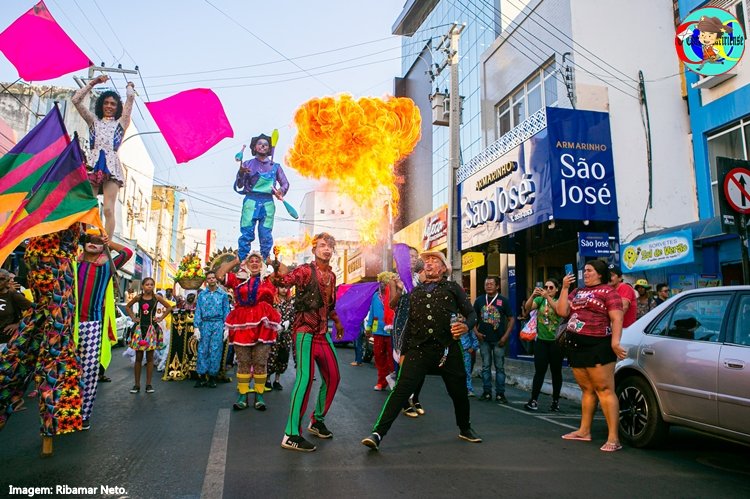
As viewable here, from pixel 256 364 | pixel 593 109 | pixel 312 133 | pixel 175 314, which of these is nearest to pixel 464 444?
pixel 256 364

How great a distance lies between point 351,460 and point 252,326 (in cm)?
305

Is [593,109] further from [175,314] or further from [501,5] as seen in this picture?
[175,314]

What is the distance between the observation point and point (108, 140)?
686cm

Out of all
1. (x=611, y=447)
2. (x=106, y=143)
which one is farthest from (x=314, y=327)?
(x=106, y=143)

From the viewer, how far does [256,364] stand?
6855 mm

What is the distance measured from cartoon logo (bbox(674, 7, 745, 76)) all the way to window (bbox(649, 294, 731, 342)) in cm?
914

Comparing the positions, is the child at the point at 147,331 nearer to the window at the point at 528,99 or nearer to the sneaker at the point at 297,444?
the sneaker at the point at 297,444

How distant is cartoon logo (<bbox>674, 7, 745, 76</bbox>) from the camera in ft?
37.6

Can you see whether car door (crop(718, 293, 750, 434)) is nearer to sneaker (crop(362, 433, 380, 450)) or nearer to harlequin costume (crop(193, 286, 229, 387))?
sneaker (crop(362, 433, 380, 450))

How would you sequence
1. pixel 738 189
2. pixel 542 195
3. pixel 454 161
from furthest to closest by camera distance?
1. pixel 454 161
2. pixel 542 195
3. pixel 738 189

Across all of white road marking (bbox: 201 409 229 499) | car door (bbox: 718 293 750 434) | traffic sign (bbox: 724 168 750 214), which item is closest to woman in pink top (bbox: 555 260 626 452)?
car door (bbox: 718 293 750 434)

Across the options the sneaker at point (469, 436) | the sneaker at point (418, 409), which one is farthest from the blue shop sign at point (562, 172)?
the sneaker at point (469, 436)

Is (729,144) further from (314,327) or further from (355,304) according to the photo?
(314,327)

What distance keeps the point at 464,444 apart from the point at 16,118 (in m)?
25.5
